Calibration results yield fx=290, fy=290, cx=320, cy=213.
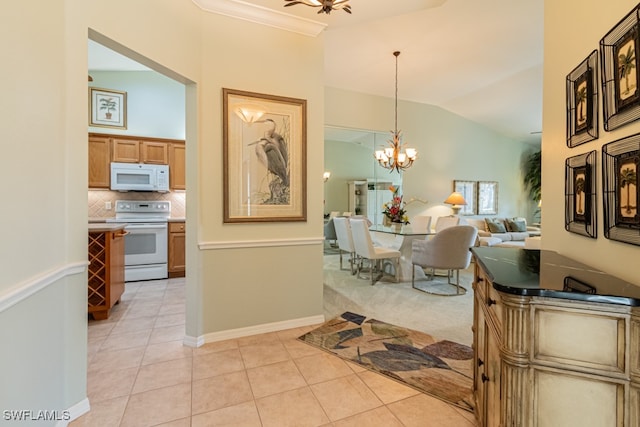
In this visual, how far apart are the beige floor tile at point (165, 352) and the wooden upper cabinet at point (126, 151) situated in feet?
11.2

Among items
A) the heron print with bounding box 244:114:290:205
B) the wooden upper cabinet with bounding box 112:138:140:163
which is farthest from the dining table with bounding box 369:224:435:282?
the wooden upper cabinet with bounding box 112:138:140:163

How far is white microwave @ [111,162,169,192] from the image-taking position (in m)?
4.62

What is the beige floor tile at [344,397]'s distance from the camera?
171 centimetres

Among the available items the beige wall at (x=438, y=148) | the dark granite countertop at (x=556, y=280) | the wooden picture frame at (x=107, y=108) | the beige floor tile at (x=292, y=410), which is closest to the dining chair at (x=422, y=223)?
the beige wall at (x=438, y=148)

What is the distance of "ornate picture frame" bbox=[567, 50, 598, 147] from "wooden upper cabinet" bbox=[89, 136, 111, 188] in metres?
5.65

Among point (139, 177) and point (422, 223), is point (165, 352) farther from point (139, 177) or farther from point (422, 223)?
point (422, 223)

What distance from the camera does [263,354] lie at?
2.36 metres

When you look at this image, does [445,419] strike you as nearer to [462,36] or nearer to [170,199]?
[462,36]

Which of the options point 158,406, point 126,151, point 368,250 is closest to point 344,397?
point 158,406

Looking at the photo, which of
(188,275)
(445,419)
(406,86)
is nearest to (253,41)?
(188,275)

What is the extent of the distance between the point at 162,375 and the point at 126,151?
397 cm

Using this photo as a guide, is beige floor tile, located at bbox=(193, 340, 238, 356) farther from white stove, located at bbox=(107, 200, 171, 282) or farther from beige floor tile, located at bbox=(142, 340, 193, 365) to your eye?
white stove, located at bbox=(107, 200, 171, 282)

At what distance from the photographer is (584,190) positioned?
1423mm

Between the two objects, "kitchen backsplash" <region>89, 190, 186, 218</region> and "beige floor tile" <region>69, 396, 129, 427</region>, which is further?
"kitchen backsplash" <region>89, 190, 186, 218</region>
